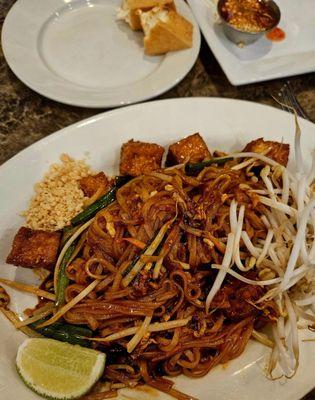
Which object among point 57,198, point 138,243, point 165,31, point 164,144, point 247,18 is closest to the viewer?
point 138,243

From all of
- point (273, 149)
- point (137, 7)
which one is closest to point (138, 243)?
point (273, 149)

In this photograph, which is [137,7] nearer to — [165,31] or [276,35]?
[165,31]

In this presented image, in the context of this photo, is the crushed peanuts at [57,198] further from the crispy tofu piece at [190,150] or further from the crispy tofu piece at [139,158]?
the crispy tofu piece at [190,150]

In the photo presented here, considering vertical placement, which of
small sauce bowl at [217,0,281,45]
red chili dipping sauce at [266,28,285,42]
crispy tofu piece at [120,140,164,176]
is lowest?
red chili dipping sauce at [266,28,285,42]

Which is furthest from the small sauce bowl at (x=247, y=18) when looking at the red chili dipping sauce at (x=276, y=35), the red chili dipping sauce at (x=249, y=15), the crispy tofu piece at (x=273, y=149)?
the crispy tofu piece at (x=273, y=149)

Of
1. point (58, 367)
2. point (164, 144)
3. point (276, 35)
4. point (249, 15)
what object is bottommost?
point (276, 35)

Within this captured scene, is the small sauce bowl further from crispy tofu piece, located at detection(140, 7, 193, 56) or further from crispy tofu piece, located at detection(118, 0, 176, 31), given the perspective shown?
crispy tofu piece, located at detection(118, 0, 176, 31)

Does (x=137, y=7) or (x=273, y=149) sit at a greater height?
(x=137, y=7)

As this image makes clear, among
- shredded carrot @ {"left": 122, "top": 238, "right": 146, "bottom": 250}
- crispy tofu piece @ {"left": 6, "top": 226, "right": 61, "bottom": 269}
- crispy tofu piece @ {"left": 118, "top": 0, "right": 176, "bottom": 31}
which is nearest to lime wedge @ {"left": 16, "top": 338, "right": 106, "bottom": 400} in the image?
crispy tofu piece @ {"left": 6, "top": 226, "right": 61, "bottom": 269}
